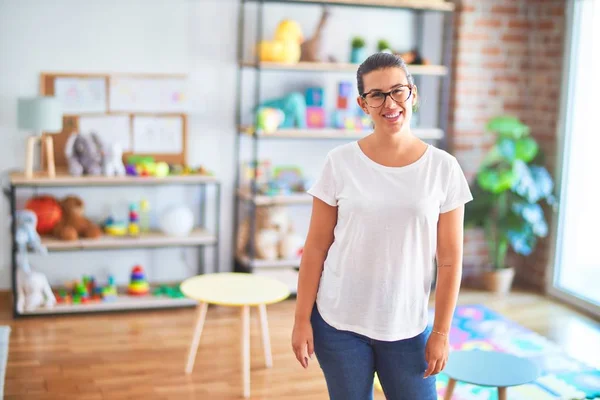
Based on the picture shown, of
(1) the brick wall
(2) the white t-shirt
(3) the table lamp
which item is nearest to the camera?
(2) the white t-shirt

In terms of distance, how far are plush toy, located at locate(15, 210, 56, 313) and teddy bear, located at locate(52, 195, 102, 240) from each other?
6.6 inches

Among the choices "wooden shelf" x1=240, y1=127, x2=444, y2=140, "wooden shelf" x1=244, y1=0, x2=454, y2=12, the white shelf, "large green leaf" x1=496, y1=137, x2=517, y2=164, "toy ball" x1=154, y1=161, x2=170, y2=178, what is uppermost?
"wooden shelf" x1=244, y1=0, x2=454, y2=12

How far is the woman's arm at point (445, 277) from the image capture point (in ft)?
5.57

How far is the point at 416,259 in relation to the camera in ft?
5.50

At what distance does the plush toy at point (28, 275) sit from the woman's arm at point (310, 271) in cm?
259

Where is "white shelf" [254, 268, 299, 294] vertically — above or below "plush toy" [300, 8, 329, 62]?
below

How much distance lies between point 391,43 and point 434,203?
10.9 feet

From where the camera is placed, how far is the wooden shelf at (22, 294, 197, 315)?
4098mm

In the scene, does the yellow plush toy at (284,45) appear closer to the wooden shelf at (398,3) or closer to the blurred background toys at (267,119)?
the wooden shelf at (398,3)

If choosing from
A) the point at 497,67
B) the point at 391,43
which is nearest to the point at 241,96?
the point at 391,43

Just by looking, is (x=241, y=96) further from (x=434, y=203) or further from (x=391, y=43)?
(x=434, y=203)

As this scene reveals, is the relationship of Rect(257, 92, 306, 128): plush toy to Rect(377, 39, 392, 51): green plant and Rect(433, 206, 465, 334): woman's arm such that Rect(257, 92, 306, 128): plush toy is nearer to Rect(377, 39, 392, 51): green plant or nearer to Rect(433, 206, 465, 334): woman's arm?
Rect(377, 39, 392, 51): green plant

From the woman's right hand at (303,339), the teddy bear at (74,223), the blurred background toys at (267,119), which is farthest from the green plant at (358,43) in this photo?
the woman's right hand at (303,339)

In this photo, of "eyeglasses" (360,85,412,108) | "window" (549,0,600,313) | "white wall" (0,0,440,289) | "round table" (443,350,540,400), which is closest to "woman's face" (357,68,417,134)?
"eyeglasses" (360,85,412,108)
